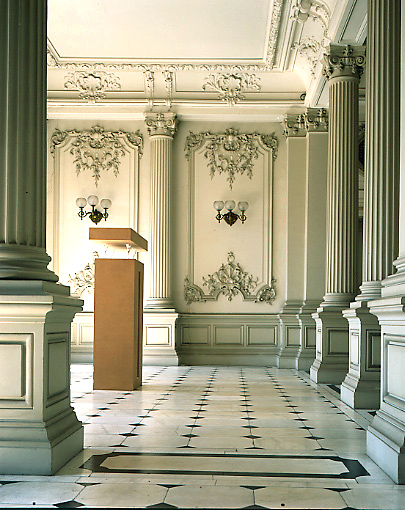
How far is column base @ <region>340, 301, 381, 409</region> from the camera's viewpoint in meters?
7.52

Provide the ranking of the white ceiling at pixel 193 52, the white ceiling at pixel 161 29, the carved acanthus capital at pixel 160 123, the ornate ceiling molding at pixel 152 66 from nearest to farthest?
the white ceiling at pixel 193 52, the white ceiling at pixel 161 29, the ornate ceiling molding at pixel 152 66, the carved acanthus capital at pixel 160 123

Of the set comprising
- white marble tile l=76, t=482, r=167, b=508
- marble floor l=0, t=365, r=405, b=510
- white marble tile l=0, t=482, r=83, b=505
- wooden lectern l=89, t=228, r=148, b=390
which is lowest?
marble floor l=0, t=365, r=405, b=510

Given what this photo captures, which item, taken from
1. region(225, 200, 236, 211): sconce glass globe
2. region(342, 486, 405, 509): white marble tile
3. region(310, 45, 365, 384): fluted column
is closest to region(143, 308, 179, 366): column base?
region(225, 200, 236, 211): sconce glass globe

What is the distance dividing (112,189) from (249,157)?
2930 mm

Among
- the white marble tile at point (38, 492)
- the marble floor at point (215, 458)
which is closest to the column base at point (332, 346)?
the marble floor at point (215, 458)

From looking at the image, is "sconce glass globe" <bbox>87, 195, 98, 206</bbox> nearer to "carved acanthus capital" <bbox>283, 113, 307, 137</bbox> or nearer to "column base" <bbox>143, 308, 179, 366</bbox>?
"column base" <bbox>143, 308, 179, 366</bbox>

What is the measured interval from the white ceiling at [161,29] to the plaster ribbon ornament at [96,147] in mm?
1648

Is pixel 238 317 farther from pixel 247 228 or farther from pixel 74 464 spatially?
pixel 74 464

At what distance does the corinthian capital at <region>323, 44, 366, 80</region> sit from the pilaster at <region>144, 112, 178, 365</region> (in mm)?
4344

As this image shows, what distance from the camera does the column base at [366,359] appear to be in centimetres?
752

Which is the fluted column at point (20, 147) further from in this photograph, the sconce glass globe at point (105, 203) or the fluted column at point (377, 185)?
the sconce glass globe at point (105, 203)

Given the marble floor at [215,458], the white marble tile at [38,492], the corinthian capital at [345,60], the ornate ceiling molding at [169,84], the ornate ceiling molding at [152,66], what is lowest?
the marble floor at [215,458]

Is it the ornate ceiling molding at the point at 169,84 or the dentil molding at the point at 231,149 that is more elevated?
the ornate ceiling molding at the point at 169,84

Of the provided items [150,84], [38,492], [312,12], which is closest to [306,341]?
[312,12]
